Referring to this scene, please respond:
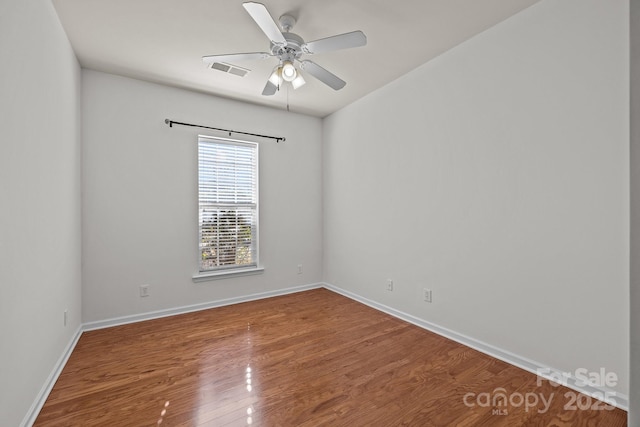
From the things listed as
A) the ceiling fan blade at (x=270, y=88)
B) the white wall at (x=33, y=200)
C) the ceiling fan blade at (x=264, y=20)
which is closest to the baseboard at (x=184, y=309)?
the white wall at (x=33, y=200)

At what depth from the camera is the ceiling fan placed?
2.05 m

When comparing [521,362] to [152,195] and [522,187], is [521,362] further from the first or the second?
[152,195]

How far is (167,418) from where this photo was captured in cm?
188

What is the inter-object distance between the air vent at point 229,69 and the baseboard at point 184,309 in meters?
2.63

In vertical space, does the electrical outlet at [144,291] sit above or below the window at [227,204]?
below

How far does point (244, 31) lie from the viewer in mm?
2564

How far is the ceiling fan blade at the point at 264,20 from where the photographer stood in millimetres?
1848

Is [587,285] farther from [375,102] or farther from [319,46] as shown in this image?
[375,102]

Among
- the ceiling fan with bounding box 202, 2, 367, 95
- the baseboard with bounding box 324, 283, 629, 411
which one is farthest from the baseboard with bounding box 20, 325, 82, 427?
the baseboard with bounding box 324, 283, 629, 411

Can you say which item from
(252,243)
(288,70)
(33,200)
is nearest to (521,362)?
(288,70)

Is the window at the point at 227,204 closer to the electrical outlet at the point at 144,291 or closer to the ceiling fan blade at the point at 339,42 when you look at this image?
the electrical outlet at the point at 144,291

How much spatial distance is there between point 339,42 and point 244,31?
895 millimetres

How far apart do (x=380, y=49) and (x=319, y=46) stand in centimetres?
87

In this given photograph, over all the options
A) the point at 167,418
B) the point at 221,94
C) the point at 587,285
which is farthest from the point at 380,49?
the point at 167,418
